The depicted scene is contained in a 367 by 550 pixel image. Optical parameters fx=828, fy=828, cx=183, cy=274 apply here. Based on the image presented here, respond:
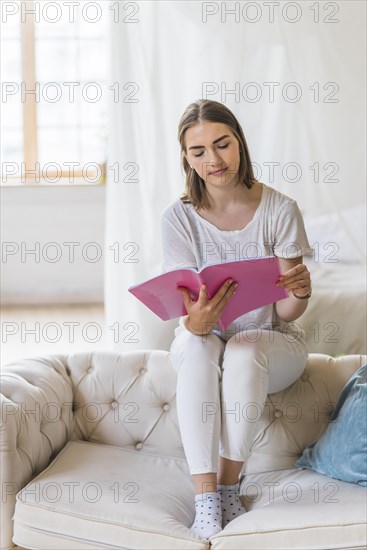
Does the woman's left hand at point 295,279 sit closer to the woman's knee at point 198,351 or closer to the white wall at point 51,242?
the woman's knee at point 198,351

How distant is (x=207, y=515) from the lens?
6.13ft

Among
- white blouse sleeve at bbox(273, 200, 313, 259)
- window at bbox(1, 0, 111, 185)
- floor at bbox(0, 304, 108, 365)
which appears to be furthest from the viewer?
window at bbox(1, 0, 111, 185)

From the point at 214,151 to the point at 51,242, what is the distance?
3.25m

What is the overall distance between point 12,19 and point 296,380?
3.85m

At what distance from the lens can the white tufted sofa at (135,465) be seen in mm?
1804

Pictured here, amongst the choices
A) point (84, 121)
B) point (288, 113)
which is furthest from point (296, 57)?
point (84, 121)

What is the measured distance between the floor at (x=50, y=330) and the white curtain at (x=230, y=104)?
1.15 metres

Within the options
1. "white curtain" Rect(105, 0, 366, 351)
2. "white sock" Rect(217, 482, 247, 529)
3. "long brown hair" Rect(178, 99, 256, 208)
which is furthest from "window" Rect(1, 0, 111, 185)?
"white sock" Rect(217, 482, 247, 529)

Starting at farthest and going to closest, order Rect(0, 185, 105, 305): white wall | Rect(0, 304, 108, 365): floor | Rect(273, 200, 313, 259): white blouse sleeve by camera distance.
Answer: Rect(0, 185, 105, 305): white wall
Rect(0, 304, 108, 365): floor
Rect(273, 200, 313, 259): white blouse sleeve

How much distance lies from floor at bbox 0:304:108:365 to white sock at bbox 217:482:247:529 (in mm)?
2275

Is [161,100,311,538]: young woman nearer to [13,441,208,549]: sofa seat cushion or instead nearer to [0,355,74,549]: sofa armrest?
[13,441,208,549]: sofa seat cushion

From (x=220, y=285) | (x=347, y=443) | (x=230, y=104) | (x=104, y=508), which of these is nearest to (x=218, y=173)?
(x=220, y=285)

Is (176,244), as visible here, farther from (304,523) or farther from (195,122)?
(304,523)

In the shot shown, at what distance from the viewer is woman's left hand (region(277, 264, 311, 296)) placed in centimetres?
194
